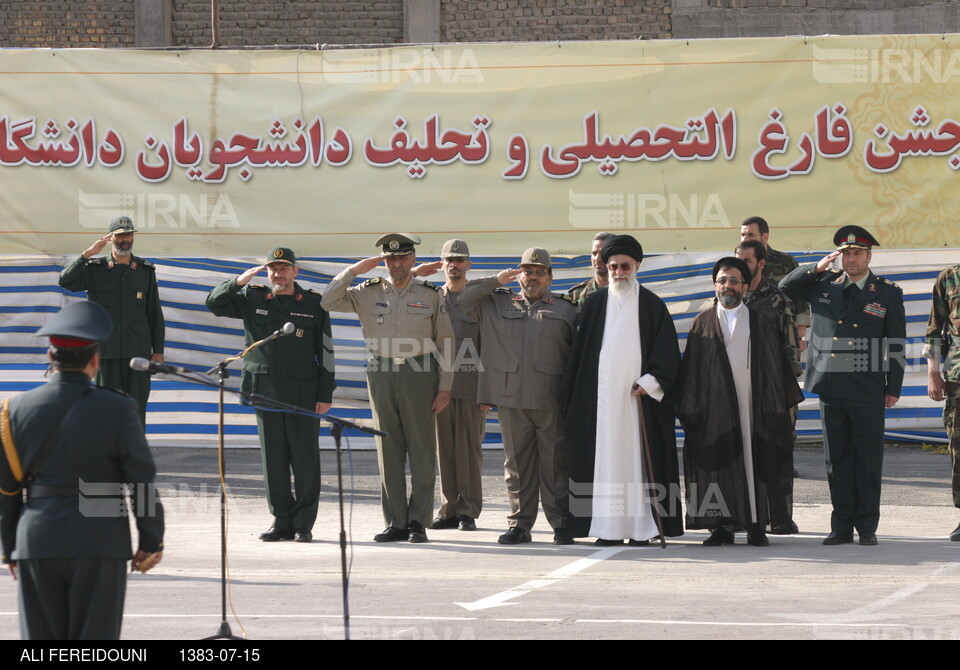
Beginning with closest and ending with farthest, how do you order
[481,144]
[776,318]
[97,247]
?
[776,318] → [97,247] → [481,144]

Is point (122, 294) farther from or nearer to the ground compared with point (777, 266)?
nearer to the ground

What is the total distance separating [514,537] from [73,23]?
9.43 meters

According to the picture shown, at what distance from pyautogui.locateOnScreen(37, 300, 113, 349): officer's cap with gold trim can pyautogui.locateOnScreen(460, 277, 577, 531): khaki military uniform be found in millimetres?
4577

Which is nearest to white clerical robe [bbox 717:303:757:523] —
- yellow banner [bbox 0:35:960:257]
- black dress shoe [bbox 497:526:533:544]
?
black dress shoe [bbox 497:526:533:544]

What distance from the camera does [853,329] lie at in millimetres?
8891

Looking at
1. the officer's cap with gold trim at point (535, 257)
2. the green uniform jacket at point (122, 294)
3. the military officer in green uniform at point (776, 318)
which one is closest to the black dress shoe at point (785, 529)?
the military officer in green uniform at point (776, 318)

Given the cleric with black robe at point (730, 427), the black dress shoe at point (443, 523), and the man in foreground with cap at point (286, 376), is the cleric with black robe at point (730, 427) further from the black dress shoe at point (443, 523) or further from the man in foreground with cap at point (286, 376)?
the man in foreground with cap at point (286, 376)

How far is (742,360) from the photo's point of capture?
898cm

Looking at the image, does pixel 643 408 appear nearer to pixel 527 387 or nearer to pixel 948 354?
pixel 527 387

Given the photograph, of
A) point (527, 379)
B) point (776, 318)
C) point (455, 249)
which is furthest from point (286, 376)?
point (776, 318)

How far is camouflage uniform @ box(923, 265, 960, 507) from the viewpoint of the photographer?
9094 millimetres

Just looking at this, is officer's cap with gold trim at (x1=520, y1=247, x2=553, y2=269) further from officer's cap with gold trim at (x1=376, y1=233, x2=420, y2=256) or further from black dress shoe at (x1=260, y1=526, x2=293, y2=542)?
black dress shoe at (x1=260, y1=526, x2=293, y2=542)
